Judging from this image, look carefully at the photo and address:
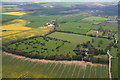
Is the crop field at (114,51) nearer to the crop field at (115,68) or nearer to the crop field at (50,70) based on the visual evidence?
the crop field at (115,68)

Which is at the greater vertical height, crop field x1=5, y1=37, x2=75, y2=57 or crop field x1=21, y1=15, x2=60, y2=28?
crop field x1=21, y1=15, x2=60, y2=28

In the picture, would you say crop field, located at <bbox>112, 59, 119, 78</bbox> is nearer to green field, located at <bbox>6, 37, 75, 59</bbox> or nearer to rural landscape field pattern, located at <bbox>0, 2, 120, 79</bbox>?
rural landscape field pattern, located at <bbox>0, 2, 120, 79</bbox>

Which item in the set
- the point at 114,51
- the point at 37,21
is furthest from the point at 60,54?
the point at 37,21

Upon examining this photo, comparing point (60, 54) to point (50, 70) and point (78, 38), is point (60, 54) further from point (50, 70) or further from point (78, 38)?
point (78, 38)

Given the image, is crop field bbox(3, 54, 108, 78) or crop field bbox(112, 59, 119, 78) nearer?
crop field bbox(112, 59, 119, 78)

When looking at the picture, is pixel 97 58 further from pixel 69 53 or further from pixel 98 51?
pixel 69 53

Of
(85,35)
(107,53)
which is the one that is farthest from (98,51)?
(85,35)

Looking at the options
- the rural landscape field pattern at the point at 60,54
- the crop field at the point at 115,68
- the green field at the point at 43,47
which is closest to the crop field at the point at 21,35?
the rural landscape field pattern at the point at 60,54

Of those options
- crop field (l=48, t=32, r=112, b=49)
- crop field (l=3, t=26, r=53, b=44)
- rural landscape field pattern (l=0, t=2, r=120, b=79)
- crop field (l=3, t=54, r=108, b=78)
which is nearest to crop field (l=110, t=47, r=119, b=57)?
rural landscape field pattern (l=0, t=2, r=120, b=79)
